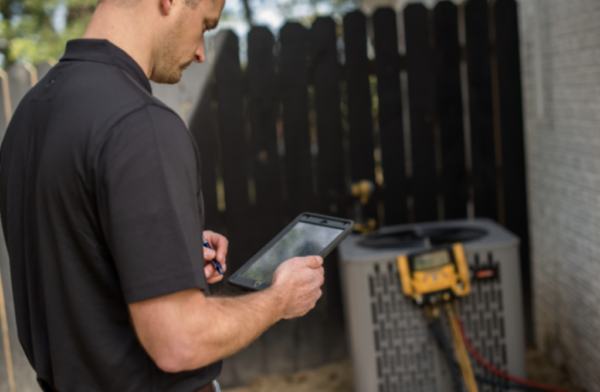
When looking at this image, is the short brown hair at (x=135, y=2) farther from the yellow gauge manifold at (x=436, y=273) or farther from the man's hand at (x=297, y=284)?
the yellow gauge manifold at (x=436, y=273)

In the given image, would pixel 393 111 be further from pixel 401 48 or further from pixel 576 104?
pixel 576 104

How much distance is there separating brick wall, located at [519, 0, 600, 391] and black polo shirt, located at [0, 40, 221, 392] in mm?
2197

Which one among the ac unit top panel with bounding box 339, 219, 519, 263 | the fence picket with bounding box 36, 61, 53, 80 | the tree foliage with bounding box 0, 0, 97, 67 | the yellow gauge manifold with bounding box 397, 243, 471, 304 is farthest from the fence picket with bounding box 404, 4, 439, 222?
the tree foliage with bounding box 0, 0, 97, 67

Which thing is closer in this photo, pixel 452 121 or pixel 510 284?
pixel 510 284

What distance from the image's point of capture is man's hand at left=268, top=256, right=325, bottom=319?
1163 millimetres

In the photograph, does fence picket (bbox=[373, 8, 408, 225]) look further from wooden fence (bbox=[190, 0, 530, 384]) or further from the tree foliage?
the tree foliage

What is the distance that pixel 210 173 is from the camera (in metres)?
3.41

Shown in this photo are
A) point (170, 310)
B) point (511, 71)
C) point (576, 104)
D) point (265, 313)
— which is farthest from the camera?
point (511, 71)

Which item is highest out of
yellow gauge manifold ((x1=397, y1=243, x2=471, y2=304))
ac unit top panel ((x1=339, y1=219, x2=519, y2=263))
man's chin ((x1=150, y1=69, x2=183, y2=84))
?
man's chin ((x1=150, y1=69, x2=183, y2=84))

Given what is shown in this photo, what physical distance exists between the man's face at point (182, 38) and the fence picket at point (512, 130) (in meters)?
2.60

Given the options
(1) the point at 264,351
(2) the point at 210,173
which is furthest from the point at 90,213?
(1) the point at 264,351

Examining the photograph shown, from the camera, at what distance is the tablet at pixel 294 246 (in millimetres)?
1374

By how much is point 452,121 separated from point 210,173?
1.48 meters

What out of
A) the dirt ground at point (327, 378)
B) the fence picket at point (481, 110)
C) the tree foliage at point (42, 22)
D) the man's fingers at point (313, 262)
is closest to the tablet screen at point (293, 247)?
the man's fingers at point (313, 262)
